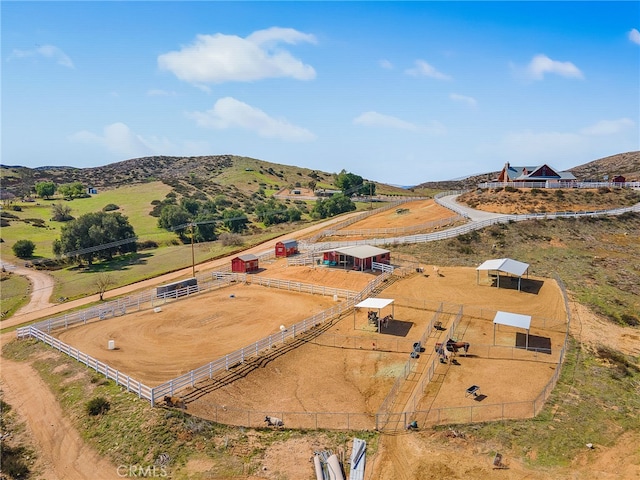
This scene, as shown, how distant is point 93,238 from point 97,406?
50.0 m

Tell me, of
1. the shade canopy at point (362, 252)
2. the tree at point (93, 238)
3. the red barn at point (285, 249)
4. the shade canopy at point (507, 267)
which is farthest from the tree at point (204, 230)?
the shade canopy at point (507, 267)

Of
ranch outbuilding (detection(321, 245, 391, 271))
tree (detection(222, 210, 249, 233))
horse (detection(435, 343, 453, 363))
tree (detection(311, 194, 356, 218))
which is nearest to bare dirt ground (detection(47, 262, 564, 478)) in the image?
horse (detection(435, 343, 453, 363))

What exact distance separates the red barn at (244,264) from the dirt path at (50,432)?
26.8 m

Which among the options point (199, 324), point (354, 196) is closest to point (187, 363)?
point (199, 324)

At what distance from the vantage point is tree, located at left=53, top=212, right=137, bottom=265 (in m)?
63.4

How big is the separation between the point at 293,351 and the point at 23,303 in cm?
3437

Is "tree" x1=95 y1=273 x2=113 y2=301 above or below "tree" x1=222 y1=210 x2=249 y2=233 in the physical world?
below

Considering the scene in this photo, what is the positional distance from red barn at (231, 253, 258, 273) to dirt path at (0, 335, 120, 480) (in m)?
26.8

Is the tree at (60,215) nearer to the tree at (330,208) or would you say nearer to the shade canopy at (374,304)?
the tree at (330,208)

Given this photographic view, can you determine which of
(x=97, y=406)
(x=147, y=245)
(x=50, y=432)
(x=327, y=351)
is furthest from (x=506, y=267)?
(x=147, y=245)

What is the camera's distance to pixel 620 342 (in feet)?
99.6

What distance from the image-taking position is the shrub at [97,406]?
2091cm

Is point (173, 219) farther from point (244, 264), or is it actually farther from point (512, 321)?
point (512, 321)

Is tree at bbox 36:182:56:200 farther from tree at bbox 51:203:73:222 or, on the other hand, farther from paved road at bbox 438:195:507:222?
paved road at bbox 438:195:507:222
